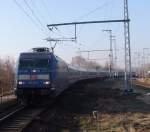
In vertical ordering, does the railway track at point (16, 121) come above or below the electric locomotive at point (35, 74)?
below

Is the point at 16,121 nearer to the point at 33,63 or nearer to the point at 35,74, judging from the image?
the point at 35,74

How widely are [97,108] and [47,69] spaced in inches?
147

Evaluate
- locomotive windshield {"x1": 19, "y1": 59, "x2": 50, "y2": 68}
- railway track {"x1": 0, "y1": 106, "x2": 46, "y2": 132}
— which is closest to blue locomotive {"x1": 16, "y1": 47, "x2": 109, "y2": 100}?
locomotive windshield {"x1": 19, "y1": 59, "x2": 50, "y2": 68}

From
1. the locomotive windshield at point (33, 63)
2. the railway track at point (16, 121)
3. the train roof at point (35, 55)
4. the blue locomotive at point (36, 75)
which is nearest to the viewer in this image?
the railway track at point (16, 121)

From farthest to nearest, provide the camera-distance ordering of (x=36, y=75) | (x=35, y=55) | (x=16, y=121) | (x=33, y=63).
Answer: (x=35, y=55)
(x=33, y=63)
(x=36, y=75)
(x=16, y=121)

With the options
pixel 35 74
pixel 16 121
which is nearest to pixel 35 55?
pixel 35 74

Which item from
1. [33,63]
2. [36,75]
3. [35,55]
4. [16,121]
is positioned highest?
[35,55]

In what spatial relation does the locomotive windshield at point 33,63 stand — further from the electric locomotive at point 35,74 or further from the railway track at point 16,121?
the railway track at point 16,121

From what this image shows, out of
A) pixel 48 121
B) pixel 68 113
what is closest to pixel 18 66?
pixel 68 113

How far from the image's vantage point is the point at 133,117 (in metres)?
19.4

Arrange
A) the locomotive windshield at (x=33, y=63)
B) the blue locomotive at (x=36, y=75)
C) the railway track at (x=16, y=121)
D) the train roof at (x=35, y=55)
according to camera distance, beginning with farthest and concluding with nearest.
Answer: the train roof at (x=35, y=55) < the locomotive windshield at (x=33, y=63) < the blue locomotive at (x=36, y=75) < the railway track at (x=16, y=121)

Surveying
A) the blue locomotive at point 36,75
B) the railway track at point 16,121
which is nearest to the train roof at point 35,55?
the blue locomotive at point 36,75

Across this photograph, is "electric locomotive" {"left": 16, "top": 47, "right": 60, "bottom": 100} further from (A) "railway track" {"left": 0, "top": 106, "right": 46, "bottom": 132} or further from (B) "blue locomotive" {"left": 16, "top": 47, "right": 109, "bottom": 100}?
(A) "railway track" {"left": 0, "top": 106, "right": 46, "bottom": 132}

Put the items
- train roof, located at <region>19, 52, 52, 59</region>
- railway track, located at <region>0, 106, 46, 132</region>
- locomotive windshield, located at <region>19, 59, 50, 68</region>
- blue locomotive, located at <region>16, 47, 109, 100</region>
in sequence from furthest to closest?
train roof, located at <region>19, 52, 52, 59</region>
locomotive windshield, located at <region>19, 59, 50, 68</region>
blue locomotive, located at <region>16, 47, 109, 100</region>
railway track, located at <region>0, 106, 46, 132</region>
